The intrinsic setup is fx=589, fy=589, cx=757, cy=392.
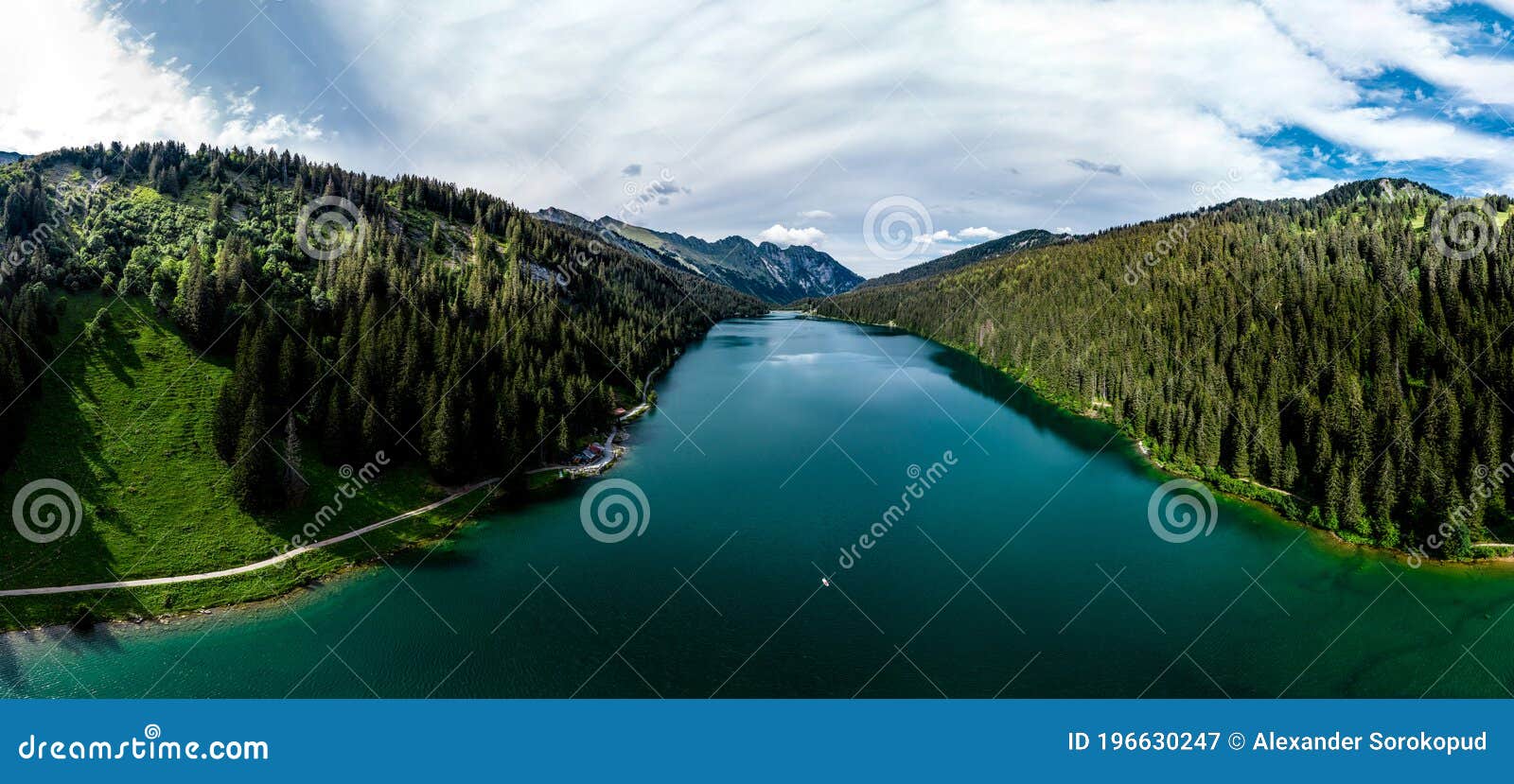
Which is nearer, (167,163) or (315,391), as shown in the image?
(315,391)

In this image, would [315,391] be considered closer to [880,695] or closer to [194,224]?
[194,224]

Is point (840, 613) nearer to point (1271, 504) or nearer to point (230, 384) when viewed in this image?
point (1271, 504)

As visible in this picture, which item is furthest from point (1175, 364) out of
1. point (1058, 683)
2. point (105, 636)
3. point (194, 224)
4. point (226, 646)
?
point (194, 224)

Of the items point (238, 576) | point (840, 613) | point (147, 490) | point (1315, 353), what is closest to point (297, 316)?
point (147, 490)

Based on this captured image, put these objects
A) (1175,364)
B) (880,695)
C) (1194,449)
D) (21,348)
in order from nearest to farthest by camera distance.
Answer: (880,695)
(21,348)
(1194,449)
(1175,364)

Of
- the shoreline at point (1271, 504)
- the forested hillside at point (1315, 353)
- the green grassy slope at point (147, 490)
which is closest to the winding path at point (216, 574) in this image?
the green grassy slope at point (147, 490)

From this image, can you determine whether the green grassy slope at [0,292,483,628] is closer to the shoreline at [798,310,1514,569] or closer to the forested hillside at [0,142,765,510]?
the forested hillside at [0,142,765,510]

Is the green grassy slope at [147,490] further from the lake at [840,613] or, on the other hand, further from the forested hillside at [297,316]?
the lake at [840,613]
